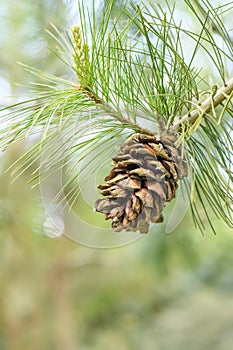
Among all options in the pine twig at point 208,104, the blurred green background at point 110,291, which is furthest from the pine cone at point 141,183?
the blurred green background at point 110,291

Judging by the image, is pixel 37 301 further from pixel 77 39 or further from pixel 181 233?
pixel 77 39

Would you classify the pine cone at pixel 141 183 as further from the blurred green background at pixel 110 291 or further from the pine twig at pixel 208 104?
the blurred green background at pixel 110 291

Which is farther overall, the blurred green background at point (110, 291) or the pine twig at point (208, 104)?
the blurred green background at point (110, 291)

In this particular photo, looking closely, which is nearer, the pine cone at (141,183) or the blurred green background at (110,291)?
the pine cone at (141,183)

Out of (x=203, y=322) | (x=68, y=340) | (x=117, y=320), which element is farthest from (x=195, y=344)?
(x=68, y=340)

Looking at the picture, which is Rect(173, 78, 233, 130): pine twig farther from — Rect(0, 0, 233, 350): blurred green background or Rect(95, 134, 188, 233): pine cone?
Rect(0, 0, 233, 350): blurred green background

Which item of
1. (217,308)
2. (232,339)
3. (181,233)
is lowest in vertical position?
(232,339)
